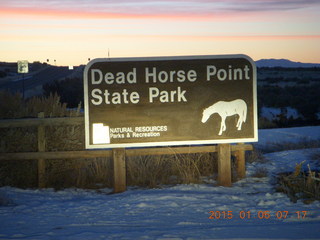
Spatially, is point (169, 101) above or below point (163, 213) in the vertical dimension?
above

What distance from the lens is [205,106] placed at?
898cm

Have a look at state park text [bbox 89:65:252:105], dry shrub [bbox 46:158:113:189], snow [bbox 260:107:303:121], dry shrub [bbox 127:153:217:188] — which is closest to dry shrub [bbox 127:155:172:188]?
dry shrub [bbox 127:153:217:188]

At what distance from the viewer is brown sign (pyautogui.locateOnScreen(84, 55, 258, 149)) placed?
877 centimetres

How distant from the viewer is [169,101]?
29.3 feet

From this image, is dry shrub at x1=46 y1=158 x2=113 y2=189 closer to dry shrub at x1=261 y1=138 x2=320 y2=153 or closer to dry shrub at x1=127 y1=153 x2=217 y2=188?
dry shrub at x1=127 y1=153 x2=217 y2=188

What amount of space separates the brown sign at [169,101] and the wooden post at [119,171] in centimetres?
20

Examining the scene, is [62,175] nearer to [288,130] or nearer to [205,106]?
[205,106]

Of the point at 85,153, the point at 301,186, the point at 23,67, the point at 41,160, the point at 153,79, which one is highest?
the point at 23,67

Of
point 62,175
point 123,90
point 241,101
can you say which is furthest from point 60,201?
point 241,101

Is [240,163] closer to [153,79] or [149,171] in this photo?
[149,171]

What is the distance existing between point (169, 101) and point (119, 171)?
149 centimetres

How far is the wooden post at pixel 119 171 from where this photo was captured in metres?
8.90
